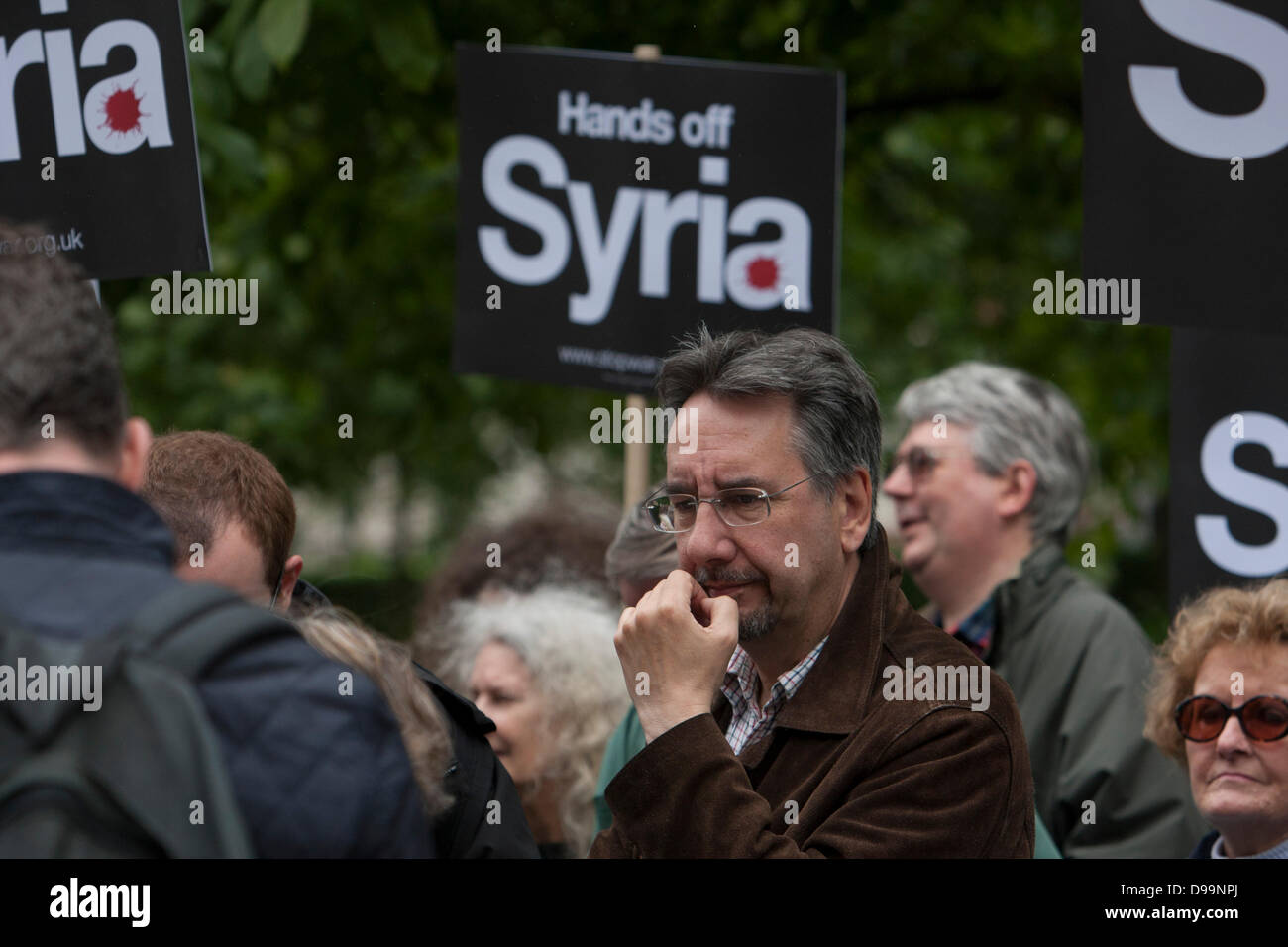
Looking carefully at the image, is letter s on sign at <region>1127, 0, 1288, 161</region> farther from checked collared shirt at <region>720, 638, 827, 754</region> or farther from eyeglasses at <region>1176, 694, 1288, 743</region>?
checked collared shirt at <region>720, 638, 827, 754</region>

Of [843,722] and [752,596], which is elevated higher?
[752,596]

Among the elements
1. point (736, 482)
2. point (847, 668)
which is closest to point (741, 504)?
point (736, 482)

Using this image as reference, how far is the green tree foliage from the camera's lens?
232 inches

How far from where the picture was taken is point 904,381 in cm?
1096

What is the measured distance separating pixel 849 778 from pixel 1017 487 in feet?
7.92

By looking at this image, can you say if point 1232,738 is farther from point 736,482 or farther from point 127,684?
point 127,684

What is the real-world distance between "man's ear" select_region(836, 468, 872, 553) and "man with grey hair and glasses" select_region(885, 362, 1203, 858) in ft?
4.71

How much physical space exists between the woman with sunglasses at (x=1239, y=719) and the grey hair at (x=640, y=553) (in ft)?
3.95

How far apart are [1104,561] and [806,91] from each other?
7.50 m
